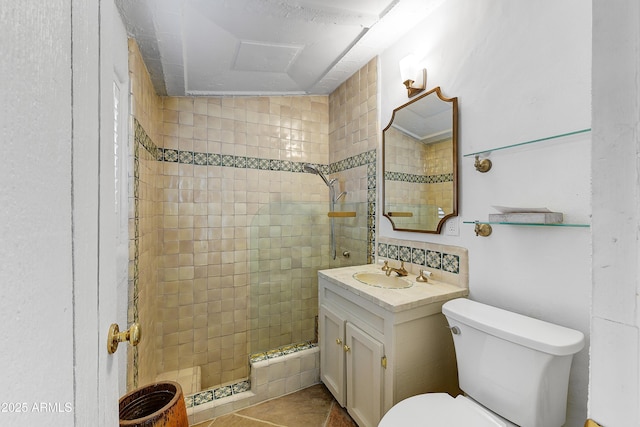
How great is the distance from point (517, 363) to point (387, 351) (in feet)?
1.67

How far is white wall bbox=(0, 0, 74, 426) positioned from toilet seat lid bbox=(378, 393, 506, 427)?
103 centimetres

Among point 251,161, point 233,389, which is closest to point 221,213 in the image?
point 251,161

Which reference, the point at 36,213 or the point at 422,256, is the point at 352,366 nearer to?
the point at 422,256

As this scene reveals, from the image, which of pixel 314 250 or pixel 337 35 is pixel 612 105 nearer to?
pixel 337 35

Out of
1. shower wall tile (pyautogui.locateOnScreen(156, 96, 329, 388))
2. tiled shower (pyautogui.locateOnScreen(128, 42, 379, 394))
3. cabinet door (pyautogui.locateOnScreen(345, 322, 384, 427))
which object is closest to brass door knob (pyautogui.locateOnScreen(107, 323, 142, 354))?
cabinet door (pyautogui.locateOnScreen(345, 322, 384, 427))

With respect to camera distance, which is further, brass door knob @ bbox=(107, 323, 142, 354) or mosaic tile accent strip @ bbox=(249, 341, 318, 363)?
mosaic tile accent strip @ bbox=(249, 341, 318, 363)

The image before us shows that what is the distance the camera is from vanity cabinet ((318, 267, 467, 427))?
1244mm

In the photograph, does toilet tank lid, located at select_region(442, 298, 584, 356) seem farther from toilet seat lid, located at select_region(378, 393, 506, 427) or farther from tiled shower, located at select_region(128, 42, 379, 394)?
tiled shower, located at select_region(128, 42, 379, 394)

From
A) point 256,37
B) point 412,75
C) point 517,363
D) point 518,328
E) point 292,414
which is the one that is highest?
point 256,37

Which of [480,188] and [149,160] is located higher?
[149,160]

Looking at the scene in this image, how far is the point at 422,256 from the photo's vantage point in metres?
1.67

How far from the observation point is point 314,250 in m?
2.49

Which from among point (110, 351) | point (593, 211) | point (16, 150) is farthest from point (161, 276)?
point (593, 211)

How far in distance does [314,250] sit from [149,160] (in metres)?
1.49
